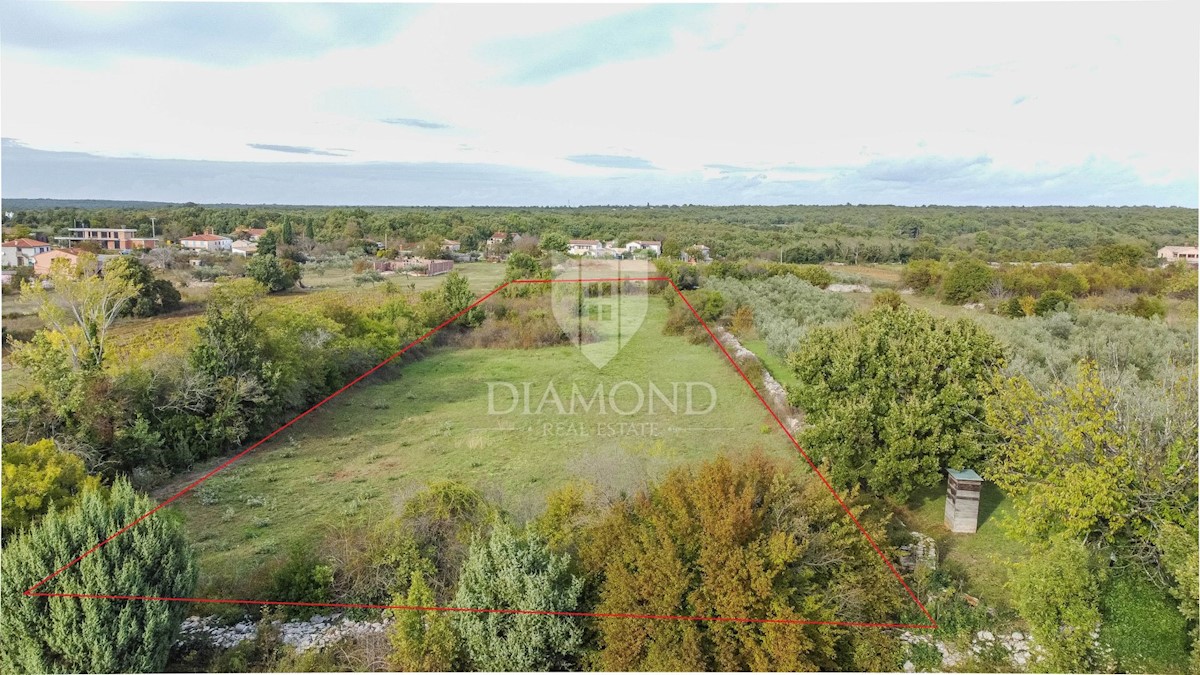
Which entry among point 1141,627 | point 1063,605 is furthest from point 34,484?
point 1141,627

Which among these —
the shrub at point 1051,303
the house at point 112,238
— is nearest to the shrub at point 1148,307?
the shrub at point 1051,303

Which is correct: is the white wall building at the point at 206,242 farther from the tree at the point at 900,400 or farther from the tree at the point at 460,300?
the tree at the point at 900,400

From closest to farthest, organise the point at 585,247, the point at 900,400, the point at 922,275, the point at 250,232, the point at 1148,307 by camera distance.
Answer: the point at 900,400 → the point at 1148,307 → the point at 922,275 → the point at 585,247 → the point at 250,232

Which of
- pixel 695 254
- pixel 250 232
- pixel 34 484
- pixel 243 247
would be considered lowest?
pixel 34 484

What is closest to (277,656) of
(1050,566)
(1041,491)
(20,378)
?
(1050,566)

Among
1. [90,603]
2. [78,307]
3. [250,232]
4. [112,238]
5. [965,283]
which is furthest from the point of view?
[250,232]

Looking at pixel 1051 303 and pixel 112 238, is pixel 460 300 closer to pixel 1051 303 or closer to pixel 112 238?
pixel 1051 303
